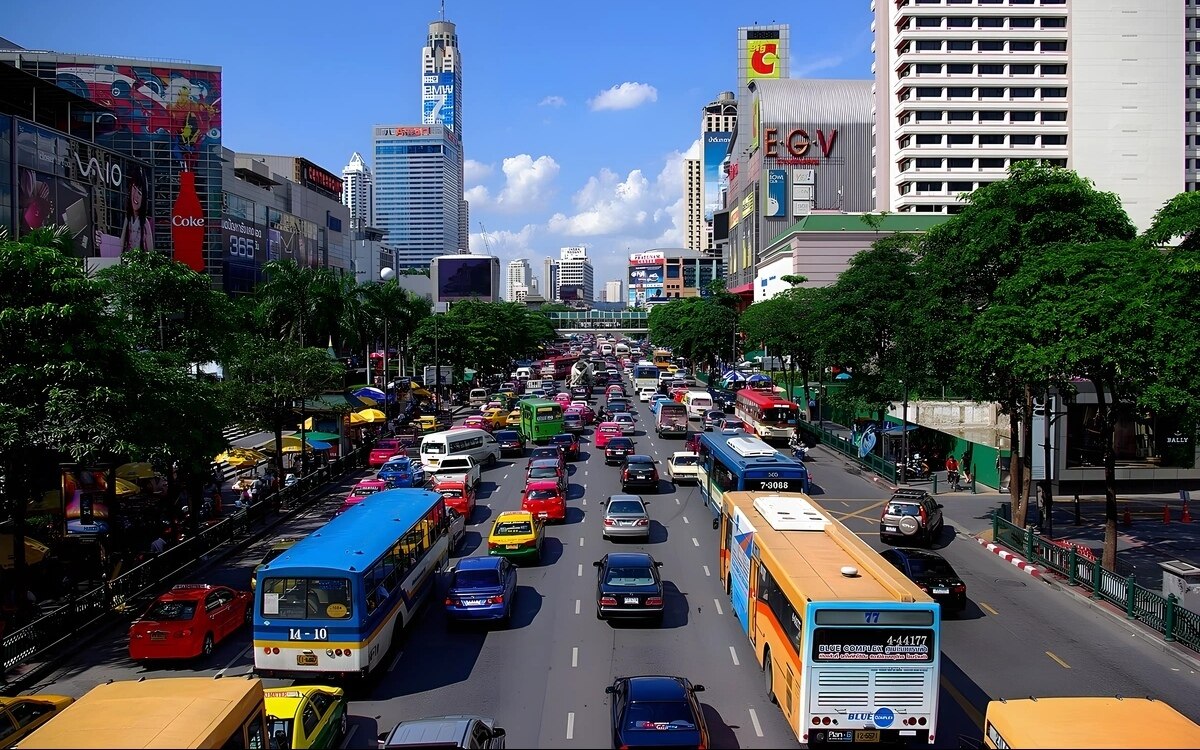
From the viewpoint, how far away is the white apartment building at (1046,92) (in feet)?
246

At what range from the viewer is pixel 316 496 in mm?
36219

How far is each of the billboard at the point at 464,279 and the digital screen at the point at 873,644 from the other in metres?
120

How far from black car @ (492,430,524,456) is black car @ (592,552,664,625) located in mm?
27092

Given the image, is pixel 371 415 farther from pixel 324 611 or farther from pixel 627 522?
pixel 324 611

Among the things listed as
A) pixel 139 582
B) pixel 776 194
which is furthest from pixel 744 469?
pixel 776 194

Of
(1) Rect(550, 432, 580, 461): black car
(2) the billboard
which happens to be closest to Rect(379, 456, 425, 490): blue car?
(1) Rect(550, 432, 580, 461): black car

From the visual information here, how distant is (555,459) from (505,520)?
356 inches

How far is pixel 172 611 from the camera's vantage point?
58.0ft

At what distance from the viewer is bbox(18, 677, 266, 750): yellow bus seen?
9.44m

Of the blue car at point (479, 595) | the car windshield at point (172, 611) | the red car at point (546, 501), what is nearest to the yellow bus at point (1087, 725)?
the blue car at point (479, 595)

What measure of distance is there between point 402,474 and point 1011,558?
73.7ft

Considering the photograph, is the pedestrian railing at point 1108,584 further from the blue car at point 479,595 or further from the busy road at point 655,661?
the blue car at point 479,595

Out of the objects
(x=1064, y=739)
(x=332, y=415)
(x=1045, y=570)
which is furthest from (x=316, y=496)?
(x=1064, y=739)

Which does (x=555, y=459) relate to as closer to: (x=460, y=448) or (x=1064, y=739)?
(x=460, y=448)
